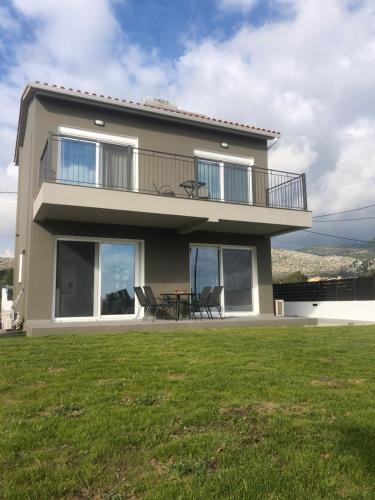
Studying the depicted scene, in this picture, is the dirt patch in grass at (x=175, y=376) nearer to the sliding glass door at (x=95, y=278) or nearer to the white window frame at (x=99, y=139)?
the sliding glass door at (x=95, y=278)

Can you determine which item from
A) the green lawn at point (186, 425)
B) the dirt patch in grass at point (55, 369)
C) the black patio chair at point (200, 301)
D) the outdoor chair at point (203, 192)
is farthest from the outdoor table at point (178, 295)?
the dirt patch in grass at point (55, 369)

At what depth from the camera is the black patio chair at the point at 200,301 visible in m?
10.6

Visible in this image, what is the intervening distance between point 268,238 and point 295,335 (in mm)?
5223

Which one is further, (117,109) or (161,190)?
(161,190)

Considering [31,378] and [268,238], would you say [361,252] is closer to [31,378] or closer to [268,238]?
[268,238]

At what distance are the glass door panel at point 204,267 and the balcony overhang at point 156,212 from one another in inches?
28.0

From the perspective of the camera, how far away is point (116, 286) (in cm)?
1091

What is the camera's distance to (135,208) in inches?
379

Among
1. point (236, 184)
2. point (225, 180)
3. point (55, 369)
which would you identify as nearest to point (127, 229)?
point (225, 180)

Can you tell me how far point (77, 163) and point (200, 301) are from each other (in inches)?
181

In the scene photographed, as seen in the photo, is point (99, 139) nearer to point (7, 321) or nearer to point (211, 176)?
point (211, 176)

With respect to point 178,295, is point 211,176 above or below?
above

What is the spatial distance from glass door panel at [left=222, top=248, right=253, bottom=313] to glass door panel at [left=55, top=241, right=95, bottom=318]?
3934 millimetres

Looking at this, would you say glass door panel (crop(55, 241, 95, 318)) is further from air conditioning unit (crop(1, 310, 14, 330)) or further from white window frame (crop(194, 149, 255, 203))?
white window frame (crop(194, 149, 255, 203))
